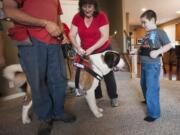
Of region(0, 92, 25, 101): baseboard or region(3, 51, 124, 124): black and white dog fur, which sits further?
region(0, 92, 25, 101): baseboard

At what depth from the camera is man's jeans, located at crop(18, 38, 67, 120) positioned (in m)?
1.42

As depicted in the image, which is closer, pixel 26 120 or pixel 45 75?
pixel 45 75

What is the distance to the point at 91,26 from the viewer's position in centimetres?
185

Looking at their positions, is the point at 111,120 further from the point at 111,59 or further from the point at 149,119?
the point at 111,59

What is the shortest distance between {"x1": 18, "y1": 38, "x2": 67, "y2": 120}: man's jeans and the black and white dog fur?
0.22 meters

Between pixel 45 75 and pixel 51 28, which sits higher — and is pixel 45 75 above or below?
below

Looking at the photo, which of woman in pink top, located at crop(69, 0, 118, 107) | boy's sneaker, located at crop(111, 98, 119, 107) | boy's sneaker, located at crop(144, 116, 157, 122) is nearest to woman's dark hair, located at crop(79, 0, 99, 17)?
woman in pink top, located at crop(69, 0, 118, 107)

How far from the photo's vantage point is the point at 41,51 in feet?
4.81

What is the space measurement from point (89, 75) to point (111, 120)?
1.51 ft

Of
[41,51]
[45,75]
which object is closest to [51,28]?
[41,51]

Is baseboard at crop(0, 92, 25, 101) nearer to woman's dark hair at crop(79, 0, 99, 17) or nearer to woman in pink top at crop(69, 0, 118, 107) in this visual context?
woman in pink top at crop(69, 0, 118, 107)

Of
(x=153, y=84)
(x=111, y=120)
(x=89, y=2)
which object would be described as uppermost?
(x=89, y=2)

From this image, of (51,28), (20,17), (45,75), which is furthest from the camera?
(45,75)

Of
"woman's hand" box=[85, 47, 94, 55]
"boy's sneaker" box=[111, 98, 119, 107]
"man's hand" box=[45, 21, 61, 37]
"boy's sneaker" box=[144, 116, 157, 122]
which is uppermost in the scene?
"man's hand" box=[45, 21, 61, 37]
